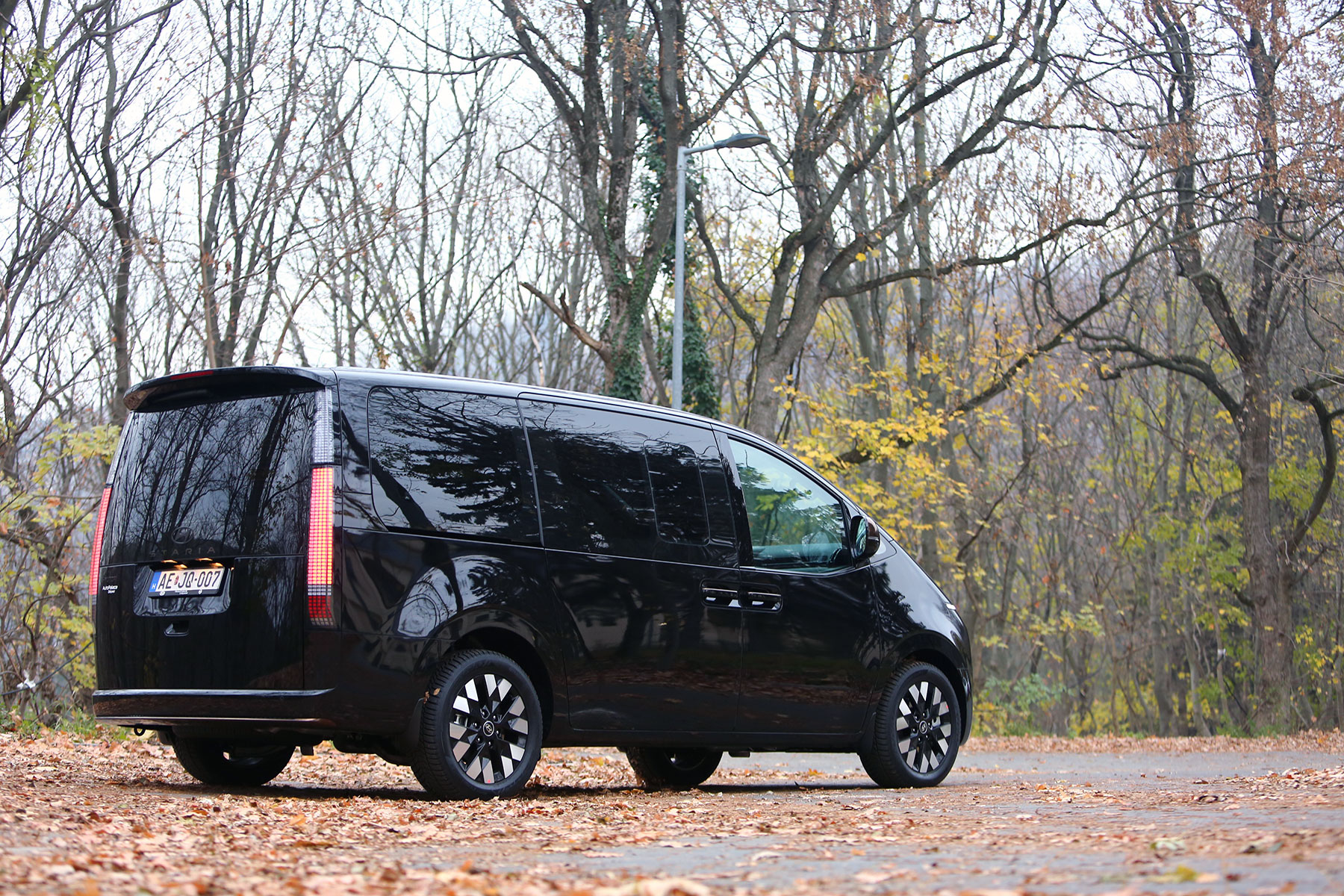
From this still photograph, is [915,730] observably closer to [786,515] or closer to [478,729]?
[786,515]

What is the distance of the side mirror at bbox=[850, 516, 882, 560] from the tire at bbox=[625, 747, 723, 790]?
1602 mm

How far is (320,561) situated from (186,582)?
867 mm

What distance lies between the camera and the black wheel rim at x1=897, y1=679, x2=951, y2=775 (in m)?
8.73

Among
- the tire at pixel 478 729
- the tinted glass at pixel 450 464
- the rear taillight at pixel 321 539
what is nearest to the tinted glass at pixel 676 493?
the tinted glass at pixel 450 464

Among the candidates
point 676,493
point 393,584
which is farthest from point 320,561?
point 676,493

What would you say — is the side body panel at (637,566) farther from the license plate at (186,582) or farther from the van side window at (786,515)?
the license plate at (186,582)

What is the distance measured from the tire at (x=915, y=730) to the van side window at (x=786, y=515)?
2.94 ft

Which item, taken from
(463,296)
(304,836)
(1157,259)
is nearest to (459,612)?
(304,836)

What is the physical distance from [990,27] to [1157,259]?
9.08 meters

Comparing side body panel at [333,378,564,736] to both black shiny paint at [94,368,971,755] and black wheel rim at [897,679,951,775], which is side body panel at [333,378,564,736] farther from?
black wheel rim at [897,679,951,775]

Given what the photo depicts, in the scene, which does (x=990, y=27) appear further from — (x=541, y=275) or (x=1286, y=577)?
(x=541, y=275)

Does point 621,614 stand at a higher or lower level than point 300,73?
lower

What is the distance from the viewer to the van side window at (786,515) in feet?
27.3

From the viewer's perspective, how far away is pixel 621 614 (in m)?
7.39
